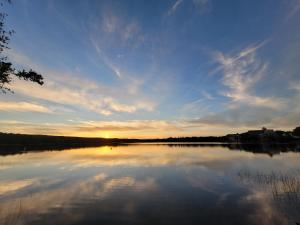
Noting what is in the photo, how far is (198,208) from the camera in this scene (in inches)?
815

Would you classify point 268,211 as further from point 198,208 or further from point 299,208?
point 198,208

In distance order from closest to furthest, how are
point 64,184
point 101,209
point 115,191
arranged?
point 101,209, point 115,191, point 64,184

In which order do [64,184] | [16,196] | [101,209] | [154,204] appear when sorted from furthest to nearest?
[64,184], [16,196], [154,204], [101,209]

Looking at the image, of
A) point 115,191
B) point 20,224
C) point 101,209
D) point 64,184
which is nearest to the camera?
point 20,224

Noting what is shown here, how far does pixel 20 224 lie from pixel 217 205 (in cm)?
1475

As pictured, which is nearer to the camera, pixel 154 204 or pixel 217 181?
pixel 154 204

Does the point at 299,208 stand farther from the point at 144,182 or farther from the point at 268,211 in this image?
the point at 144,182

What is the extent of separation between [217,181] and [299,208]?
15.3m

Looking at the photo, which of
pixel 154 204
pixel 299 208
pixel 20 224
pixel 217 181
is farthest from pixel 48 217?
pixel 217 181

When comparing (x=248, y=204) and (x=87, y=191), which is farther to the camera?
(x=87, y=191)

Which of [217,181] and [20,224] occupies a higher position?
[217,181]

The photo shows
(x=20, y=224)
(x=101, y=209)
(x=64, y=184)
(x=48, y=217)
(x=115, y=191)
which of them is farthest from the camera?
(x=64, y=184)

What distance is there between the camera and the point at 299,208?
1942cm

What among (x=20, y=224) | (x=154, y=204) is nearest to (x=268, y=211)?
(x=154, y=204)
